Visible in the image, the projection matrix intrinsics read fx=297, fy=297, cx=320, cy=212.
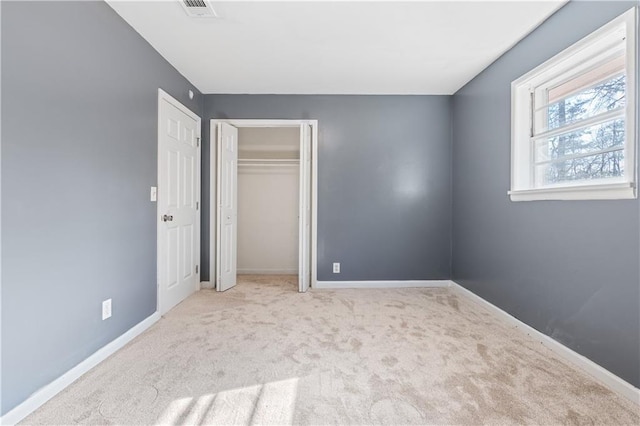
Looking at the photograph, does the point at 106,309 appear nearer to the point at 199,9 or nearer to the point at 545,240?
the point at 199,9

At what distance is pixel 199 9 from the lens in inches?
78.2

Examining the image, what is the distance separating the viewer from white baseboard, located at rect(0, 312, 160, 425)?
1401 mm

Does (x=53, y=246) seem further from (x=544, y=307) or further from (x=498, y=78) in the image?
(x=498, y=78)

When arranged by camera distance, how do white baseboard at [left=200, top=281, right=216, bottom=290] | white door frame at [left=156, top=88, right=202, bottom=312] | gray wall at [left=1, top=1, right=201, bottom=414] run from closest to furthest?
gray wall at [left=1, top=1, right=201, bottom=414], white door frame at [left=156, top=88, right=202, bottom=312], white baseboard at [left=200, top=281, right=216, bottom=290]

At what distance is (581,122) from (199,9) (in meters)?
2.64

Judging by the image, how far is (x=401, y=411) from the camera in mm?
1478

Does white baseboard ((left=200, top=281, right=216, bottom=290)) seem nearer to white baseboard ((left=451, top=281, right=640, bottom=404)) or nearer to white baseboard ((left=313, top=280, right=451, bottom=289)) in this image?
white baseboard ((left=313, top=280, right=451, bottom=289))

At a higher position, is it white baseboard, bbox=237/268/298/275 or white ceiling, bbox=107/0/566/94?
white ceiling, bbox=107/0/566/94

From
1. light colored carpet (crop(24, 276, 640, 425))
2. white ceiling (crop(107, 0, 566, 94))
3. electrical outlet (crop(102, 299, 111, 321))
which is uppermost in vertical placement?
white ceiling (crop(107, 0, 566, 94))

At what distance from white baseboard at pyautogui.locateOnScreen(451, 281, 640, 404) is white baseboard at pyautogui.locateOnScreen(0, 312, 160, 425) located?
3.05 meters

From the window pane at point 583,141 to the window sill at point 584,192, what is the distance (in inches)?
10.3

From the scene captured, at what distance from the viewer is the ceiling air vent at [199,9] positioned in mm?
1922

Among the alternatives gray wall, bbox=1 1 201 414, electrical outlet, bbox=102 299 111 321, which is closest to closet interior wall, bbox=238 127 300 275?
gray wall, bbox=1 1 201 414

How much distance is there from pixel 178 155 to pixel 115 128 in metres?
0.93
